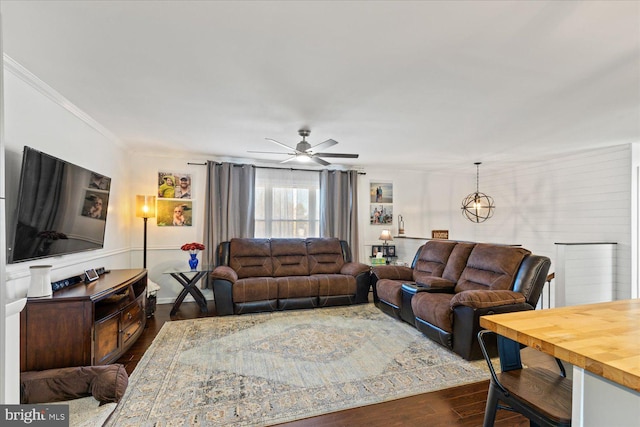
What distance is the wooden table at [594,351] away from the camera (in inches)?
33.6

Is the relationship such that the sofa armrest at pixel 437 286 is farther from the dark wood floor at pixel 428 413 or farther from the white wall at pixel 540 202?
the white wall at pixel 540 202

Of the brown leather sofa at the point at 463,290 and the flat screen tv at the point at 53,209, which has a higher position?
the flat screen tv at the point at 53,209

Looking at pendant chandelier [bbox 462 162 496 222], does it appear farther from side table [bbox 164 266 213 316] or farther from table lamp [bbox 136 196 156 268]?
table lamp [bbox 136 196 156 268]

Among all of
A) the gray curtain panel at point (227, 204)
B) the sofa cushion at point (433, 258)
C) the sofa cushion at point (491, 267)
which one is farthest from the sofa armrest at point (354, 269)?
the gray curtain panel at point (227, 204)

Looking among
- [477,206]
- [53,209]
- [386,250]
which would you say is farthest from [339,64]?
[477,206]

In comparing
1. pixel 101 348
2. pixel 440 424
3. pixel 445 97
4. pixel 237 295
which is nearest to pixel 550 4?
pixel 445 97

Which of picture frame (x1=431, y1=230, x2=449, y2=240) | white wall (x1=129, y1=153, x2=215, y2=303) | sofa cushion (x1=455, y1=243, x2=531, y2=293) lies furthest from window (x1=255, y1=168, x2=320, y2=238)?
sofa cushion (x1=455, y1=243, x2=531, y2=293)

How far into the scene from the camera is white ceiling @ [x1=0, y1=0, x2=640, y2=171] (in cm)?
161

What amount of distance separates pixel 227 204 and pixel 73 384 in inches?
130

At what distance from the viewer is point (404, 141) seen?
4238mm

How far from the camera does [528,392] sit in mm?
1315

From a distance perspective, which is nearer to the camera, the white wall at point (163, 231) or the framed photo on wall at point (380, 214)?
the white wall at point (163, 231)

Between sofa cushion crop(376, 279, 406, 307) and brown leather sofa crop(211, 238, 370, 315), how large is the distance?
1.58 ft

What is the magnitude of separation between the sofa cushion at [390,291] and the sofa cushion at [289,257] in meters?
1.31
